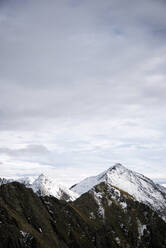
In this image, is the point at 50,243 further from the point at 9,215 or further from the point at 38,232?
the point at 9,215

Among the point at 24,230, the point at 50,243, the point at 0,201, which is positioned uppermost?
the point at 0,201

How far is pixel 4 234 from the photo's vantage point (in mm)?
161750

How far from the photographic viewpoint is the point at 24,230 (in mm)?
180500

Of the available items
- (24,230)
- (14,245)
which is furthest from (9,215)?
(14,245)

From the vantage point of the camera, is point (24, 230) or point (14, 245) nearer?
point (14, 245)

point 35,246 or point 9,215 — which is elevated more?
point 9,215

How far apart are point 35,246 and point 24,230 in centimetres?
1282

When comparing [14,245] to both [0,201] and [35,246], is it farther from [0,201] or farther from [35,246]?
[0,201]

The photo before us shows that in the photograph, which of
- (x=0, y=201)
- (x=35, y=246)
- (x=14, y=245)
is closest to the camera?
(x=14, y=245)

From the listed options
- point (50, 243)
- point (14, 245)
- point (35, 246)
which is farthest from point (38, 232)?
point (14, 245)

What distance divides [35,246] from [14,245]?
1767 centimetres

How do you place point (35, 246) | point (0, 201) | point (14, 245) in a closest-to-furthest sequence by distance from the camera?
point (14, 245) < point (35, 246) < point (0, 201)

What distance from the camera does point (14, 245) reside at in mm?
161250

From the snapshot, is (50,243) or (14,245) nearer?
(14,245)
